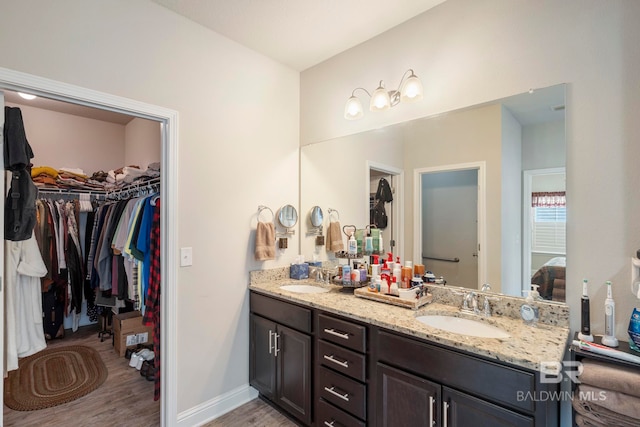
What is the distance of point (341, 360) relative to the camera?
5.68ft

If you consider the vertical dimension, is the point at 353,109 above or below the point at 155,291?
above

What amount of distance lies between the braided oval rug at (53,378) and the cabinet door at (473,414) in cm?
272

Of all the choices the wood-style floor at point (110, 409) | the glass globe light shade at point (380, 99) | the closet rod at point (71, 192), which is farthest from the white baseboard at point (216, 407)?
the closet rod at point (71, 192)

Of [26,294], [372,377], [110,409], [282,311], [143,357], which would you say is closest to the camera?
[372,377]

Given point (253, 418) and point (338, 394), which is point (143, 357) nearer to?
point (253, 418)

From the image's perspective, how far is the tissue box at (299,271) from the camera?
258 cm

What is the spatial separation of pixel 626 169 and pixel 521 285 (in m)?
0.70

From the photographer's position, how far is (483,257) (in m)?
1.80

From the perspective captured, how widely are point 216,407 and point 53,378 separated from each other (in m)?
1.64

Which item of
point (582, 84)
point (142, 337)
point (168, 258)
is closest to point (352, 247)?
point (168, 258)

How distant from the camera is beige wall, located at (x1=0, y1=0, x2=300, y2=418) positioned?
63.4 inches

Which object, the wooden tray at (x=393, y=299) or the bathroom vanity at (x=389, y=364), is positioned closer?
the bathroom vanity at (x=389, y=364)

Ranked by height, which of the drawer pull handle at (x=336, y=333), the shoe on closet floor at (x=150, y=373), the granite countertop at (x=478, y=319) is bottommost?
the shoe on closet floor at (x=150, y=373)

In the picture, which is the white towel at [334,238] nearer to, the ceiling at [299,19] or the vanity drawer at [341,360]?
the vanity drawer at [341,360]
